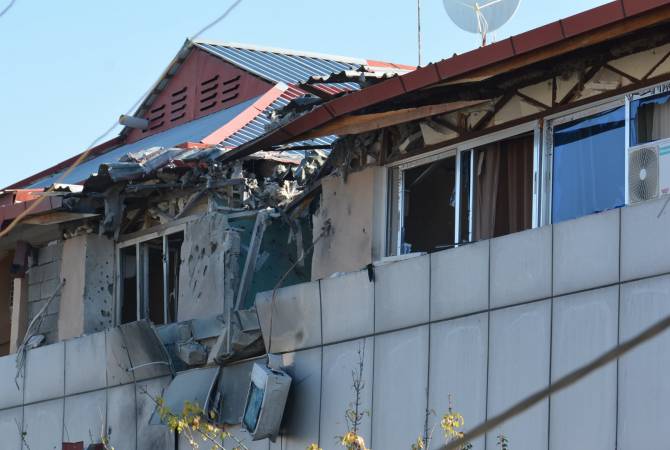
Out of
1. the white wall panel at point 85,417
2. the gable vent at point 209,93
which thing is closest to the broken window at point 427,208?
the white wall panel at point 85,417

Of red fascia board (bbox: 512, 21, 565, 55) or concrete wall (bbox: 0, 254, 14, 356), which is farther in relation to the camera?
concrete wall (bbox: 0, 254, 14, 356)

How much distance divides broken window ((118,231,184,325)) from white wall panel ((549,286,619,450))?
7803mm

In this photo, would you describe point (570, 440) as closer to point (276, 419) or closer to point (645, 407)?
point (645, 407)

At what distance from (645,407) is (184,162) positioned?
8.21m

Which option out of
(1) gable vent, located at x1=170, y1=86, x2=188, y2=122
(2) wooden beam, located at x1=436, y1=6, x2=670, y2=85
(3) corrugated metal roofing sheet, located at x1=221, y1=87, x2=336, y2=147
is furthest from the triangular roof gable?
(2) wooden beam, located at x1=436, y1=6, x2=670, y2=85

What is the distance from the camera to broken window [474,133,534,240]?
13430 mm

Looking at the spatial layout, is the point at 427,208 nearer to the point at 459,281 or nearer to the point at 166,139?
the point at 459,281

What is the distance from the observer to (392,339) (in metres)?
13.3

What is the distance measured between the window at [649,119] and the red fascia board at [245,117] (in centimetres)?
774

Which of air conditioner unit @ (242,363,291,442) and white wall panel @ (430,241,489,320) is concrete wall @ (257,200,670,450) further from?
air conditioner unit @ (242,363,291,442)

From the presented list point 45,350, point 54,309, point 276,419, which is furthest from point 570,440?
point 54,309

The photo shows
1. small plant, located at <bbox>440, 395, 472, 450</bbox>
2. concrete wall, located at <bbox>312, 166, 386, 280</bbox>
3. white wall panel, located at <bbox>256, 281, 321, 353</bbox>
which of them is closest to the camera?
small plant, located at <bbox>440, 395, 472, 450</bbox>

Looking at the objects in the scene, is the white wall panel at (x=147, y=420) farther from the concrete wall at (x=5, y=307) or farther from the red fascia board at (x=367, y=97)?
the concrete wall at (x=5, y=307)

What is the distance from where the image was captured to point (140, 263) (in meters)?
19.1
